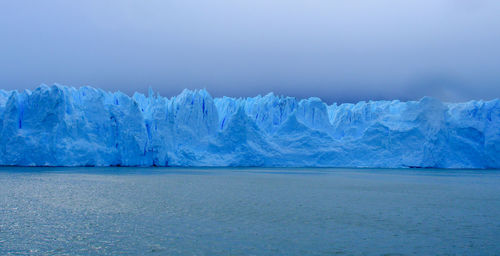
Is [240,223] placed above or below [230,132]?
below

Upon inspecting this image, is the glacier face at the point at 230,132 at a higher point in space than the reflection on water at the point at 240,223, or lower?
higher

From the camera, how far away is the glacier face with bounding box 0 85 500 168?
103 ft

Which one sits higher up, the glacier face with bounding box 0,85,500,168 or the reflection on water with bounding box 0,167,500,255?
the glacier face with bounding box 0,85,500,168

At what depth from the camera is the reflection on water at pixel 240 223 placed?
8047 millimetres

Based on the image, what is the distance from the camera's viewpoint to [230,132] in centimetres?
3775

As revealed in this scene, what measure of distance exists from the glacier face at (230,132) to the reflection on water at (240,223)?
1639 cm

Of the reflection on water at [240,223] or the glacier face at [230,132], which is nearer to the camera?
the reflection on water at [240,223]

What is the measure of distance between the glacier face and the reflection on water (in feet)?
53.8

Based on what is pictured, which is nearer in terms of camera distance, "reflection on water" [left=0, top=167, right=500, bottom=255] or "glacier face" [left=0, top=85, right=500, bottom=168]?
"reflection on water" [left=0, top=167, right=500, bottom=255]

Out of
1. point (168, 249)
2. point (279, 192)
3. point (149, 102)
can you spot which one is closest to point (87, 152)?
point (149, 102)

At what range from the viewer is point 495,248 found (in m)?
8.11

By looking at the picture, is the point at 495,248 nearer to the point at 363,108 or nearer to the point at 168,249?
the point at 168,249

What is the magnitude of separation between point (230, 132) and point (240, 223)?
27.4 m

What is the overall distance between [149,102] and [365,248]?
33.9m
